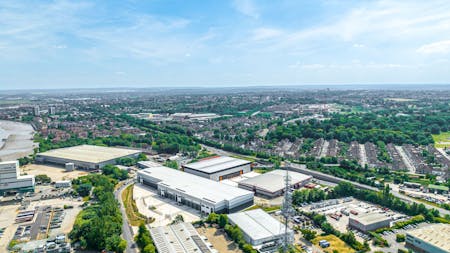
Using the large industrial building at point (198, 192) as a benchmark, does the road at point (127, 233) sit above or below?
below

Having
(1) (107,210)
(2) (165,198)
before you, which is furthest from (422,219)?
(1) (107,210)

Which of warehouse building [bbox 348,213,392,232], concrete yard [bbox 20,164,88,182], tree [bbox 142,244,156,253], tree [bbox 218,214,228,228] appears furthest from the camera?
concrete yard [bbox 20,164,88,182]

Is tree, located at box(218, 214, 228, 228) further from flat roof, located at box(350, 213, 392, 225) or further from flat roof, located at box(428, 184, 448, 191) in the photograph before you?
flat roof, located at box(428, 184, 448, 191)

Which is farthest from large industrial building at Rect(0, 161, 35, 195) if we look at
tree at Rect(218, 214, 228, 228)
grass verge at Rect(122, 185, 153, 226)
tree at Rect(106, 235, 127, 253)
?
tree at Rect(218, 214, 228, 228)

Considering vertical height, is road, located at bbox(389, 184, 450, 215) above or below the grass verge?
above

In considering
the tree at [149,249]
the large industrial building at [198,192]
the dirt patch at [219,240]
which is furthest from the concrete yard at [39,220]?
the dirt patch at [219,240]

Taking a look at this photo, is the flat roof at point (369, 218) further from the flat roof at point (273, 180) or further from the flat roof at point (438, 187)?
the flat roof at point (438, 187)
